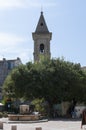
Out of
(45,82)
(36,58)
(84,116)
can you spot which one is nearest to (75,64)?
(45,82)

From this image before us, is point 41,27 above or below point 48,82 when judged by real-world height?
above

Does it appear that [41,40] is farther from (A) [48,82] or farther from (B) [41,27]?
(A) [48,82]

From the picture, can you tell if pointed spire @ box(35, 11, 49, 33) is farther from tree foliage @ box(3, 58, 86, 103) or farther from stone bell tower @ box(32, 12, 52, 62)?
tree foliage @ box(3, 58, 86, 103)

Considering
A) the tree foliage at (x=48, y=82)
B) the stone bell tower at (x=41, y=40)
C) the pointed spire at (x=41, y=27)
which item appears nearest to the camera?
the tree foliage at (x=48, y=82)

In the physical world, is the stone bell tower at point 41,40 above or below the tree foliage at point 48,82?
above

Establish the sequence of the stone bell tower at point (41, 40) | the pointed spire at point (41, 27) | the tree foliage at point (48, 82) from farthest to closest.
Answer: the pointed spire at point (41, 27), the stone bell tower at point (41, 40), the tree foliage at point (48, 82)

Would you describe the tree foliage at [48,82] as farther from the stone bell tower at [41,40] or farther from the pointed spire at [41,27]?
the pointed spire at [41,27]

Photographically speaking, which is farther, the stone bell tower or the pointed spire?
the pointed spire

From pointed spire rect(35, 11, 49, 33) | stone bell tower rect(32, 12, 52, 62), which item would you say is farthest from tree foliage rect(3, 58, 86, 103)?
pointed spire rect(35, 11, 49, 33)

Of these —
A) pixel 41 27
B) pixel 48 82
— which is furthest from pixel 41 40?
pixel 48 82

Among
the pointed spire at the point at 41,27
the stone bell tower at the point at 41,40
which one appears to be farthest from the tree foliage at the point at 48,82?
the pointed spire at the point at 41,27

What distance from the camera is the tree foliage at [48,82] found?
60.6 metres

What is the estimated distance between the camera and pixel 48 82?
198 ft

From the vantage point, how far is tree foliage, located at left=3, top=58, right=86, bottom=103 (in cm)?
6059
